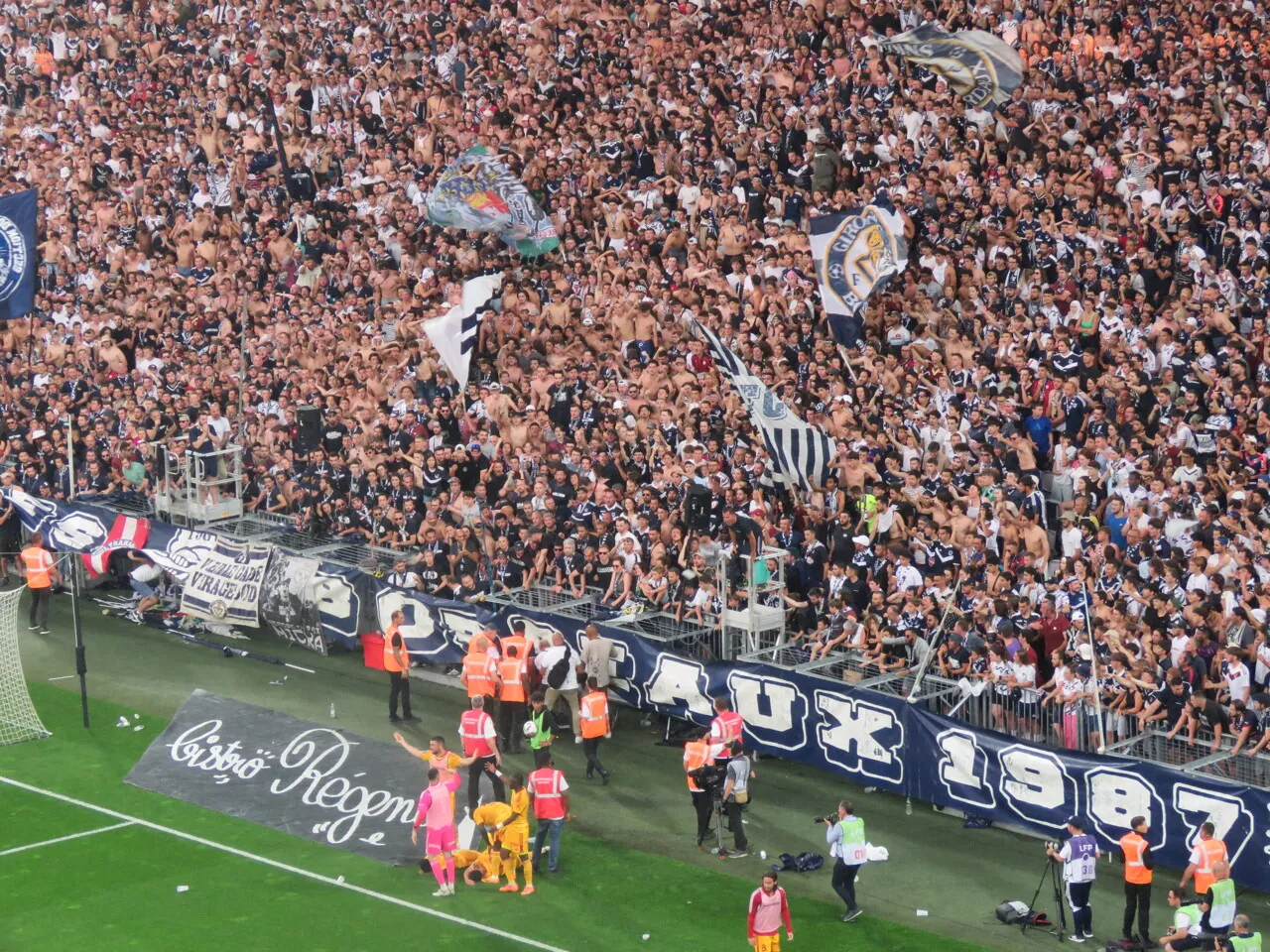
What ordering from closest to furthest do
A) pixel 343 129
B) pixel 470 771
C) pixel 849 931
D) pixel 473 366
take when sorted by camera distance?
pixel 849 931 < pixel 470 771 < pixel 473 366 < pixel 343 129

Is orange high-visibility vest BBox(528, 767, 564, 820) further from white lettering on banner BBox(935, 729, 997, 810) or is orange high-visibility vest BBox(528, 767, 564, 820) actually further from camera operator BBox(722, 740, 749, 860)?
white lettering on banner BBox(935, 729, 997, 810)

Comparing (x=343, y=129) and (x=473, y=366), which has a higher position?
(x=343, y=129)

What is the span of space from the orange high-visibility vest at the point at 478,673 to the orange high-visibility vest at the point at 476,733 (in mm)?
2846

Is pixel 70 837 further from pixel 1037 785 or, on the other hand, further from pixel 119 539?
pixel 1037 785

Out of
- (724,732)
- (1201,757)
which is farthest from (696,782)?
(1201,757)

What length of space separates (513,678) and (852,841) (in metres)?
6.81

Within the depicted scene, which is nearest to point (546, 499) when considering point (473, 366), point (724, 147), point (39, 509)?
point (473, 366)

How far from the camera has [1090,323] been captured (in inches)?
1073

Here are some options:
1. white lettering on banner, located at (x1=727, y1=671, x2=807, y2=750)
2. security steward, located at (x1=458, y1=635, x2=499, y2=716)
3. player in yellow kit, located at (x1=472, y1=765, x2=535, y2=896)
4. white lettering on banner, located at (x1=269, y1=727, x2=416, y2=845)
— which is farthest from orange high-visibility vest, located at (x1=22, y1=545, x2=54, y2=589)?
white lettering on banner, located at (x1=727, y1=671, x2=807, y2=750)

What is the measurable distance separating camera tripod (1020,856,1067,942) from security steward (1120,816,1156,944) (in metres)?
0.67

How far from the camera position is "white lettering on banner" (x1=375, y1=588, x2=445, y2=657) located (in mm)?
28938

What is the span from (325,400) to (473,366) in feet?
8.87

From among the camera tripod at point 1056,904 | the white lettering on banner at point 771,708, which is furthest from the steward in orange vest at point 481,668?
the camera tripod at point 1056,904

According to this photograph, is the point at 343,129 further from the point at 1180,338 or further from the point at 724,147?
the point at 1180,338
